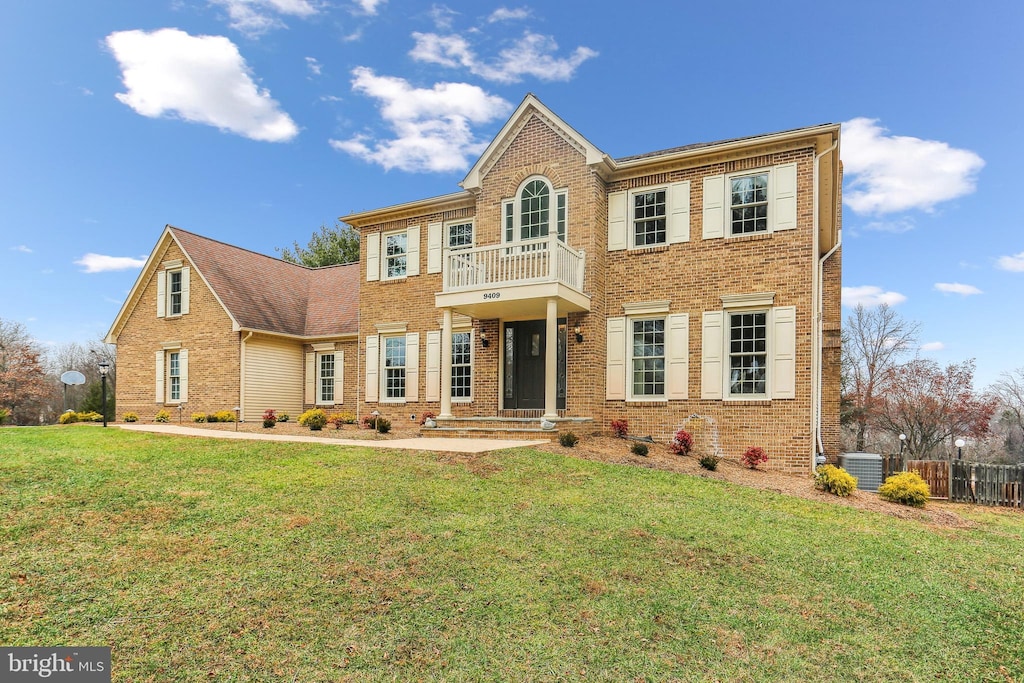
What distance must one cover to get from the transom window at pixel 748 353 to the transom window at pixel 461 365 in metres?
7.04

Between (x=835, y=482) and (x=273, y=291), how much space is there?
→ 65.3 ft

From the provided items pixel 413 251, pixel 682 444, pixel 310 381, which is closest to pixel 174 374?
pixel 310 381

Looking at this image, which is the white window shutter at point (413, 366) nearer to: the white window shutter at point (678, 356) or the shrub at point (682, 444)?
the white window shutter at point (678, 356)

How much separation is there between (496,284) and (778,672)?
435 inches

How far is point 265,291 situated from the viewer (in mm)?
23234

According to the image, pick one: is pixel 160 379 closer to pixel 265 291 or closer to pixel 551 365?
pixel 265 291

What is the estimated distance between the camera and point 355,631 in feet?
16.4

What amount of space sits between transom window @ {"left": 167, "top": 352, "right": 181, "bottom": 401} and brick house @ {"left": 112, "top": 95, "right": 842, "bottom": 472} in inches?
365

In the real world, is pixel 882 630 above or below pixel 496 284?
below

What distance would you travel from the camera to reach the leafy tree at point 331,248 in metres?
39.1

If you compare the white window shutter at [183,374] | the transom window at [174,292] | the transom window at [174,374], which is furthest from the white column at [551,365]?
the transom window at [174,292]

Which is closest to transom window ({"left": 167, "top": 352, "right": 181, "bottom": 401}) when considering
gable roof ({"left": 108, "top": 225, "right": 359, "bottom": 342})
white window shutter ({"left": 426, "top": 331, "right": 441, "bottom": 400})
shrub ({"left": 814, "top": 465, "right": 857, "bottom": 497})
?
gable roof ({"left": 108, "top": 225, "right": 359, "bottom": 342})

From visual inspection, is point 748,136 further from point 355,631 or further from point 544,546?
point 355,631

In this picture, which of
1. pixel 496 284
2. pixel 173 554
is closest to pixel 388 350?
pixel 496 284
